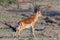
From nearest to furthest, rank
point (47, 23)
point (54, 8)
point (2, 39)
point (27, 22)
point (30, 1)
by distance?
point (2, 39) → point (27, 22) → point (47, 23) → point (54, 8) → point (30, 1)

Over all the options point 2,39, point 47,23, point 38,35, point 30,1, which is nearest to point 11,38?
point 2,39

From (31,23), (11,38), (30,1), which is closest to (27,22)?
(31,23)

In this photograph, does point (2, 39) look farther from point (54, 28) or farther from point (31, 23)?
point (54, 28)

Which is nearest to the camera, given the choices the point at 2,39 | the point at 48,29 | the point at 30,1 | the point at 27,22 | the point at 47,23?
the point at 2,39

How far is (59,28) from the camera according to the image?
13.1 m

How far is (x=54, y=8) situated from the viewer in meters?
19.1

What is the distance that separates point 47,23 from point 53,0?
8683mm

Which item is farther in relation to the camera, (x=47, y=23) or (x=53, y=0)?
(x=53, y=0)

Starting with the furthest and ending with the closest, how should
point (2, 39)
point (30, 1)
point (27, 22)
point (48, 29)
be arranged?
point (30, 1) → point (48, 29) → point (27, 22) → point (2, 39)

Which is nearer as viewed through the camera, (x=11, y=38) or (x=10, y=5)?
(x=11, y=38)

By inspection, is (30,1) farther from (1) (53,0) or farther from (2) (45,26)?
(2) (45,26)

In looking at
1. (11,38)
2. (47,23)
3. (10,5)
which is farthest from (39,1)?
(11,38)

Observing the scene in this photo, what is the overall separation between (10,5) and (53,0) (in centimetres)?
396

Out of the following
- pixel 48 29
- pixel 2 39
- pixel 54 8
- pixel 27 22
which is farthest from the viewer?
pixel 54 8
